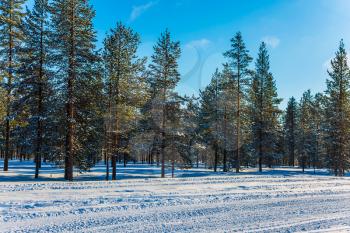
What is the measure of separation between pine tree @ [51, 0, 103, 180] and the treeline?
7cm

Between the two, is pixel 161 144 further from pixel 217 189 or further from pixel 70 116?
pixel 217 189

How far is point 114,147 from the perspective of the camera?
29531mm

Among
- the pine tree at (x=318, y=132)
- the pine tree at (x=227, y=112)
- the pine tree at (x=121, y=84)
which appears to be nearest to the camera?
the pine tree at (x=121, y=84)

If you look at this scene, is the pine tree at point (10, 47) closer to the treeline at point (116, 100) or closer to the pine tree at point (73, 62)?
the treeline at point (116, 100)

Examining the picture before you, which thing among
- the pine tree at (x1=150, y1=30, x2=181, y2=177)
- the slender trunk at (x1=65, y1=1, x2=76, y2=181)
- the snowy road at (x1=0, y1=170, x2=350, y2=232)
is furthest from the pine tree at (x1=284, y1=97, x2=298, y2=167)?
the snowy road at (x1=0, y1=170, x2=350, y2=232)

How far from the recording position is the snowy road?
8.45 metres

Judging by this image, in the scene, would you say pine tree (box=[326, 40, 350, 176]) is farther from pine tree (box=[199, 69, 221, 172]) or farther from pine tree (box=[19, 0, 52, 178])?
pine tree (box=[19, 0, 52, 178])

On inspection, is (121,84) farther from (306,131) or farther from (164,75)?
(306,131)

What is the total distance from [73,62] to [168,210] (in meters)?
16.6

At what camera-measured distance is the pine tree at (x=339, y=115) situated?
39.0 metres

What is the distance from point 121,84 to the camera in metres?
29.1

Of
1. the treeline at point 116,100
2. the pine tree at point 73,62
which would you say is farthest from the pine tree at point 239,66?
the pine tree at point 73,62

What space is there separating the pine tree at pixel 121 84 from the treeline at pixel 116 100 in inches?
3.6

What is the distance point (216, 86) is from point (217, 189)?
1145 inches
